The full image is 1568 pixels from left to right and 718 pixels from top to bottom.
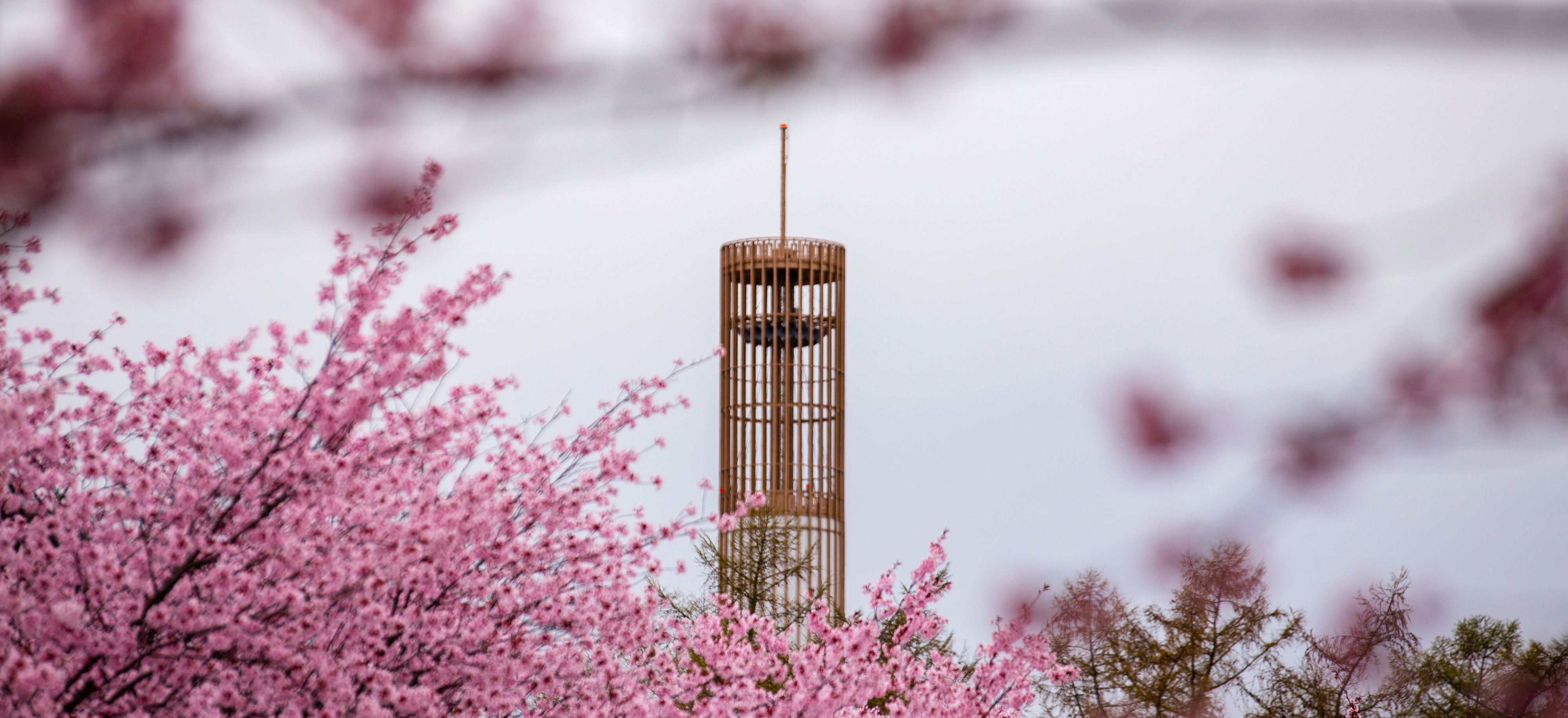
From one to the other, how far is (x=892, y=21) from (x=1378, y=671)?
1.24 m

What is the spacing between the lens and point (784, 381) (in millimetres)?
15031

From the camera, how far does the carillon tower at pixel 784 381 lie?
1474cm

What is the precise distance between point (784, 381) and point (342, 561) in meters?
10.9

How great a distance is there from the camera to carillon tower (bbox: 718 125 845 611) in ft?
48.4

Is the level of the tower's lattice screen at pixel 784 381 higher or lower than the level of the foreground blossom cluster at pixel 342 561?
higher

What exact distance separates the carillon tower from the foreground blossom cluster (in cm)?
838

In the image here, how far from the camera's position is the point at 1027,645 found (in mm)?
6102

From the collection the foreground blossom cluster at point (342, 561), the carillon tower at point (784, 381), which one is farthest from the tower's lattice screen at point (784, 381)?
the foreground blossom cluster at point (342, 561)

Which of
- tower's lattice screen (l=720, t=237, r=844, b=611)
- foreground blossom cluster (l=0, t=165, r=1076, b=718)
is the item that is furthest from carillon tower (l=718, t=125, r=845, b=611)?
foreground blossom cluster (l=0, t=165, r=1076, b=718)

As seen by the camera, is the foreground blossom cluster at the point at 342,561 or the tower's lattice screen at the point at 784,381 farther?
the tower's lattice screen at the point at 784,381

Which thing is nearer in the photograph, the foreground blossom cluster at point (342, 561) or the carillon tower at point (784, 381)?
the foreground blossom cluster at point (342, 561)

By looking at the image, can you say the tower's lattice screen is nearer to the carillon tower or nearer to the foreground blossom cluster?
the carillon tower

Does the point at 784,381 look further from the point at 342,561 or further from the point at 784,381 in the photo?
the point at 342,561

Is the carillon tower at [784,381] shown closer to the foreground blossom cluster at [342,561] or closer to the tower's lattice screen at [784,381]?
the tower's lattice screen at [784,381]
